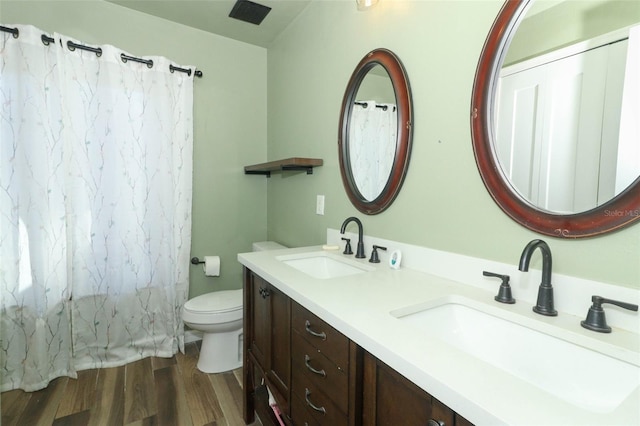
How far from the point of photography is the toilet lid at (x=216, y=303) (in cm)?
198

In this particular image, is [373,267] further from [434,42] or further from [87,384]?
[87,384]

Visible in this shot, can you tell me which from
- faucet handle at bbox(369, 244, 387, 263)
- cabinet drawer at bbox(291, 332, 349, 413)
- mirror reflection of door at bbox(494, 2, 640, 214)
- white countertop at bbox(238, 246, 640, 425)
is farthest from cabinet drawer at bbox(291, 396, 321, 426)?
mirror reflection of door at bbox(494, 2, 640, 214)

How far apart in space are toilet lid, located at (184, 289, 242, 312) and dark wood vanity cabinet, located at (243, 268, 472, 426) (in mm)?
472

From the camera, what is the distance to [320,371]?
922 mm

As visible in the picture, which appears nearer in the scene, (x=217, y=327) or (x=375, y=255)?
(x=375, y=255)

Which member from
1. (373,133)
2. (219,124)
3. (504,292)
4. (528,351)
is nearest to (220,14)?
(219,124)

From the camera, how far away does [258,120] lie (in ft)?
8.77

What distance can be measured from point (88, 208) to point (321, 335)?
6.37 ft

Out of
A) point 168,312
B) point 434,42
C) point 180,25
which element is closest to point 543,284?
point 434,42

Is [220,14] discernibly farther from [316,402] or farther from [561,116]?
[316,402]

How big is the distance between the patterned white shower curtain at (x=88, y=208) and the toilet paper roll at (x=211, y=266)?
5.9 inches

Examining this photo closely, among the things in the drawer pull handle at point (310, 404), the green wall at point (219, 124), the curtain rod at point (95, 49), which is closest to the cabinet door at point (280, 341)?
the drawer pull handle at point (310, 404)

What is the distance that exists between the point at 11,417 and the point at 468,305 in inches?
94.2

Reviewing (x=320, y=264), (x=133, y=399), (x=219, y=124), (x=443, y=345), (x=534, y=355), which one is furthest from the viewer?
(x=219, y=124)
